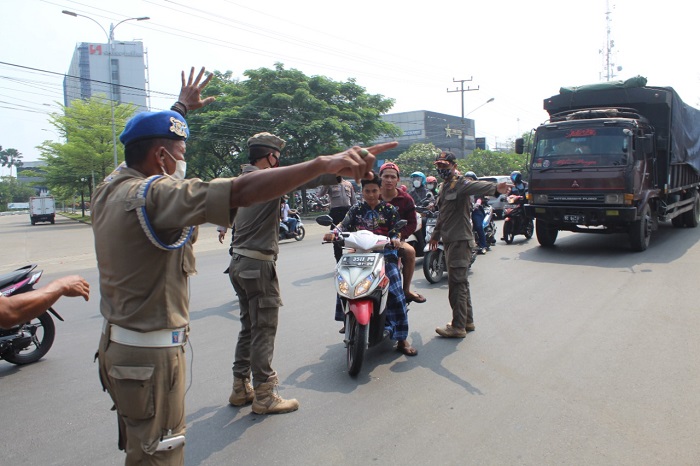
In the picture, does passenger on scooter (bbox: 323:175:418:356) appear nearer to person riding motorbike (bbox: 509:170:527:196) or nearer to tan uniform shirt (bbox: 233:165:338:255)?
tan uniform shirt (bbox: 233:165:338:255)

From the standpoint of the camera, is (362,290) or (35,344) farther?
(35,344)

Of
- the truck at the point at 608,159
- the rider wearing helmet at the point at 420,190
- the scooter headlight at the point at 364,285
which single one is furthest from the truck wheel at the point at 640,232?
the scooter headlight at the point at 364,285

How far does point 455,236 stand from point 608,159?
239 inches

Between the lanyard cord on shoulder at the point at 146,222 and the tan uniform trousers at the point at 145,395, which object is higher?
the lanyard cord on shoulder at the point at 146,222

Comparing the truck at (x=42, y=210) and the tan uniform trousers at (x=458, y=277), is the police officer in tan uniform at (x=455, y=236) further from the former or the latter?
the truck at (x=42, y=210)

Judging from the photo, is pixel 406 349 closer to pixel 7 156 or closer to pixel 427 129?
pixel 427 129

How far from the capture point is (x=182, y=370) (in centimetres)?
206

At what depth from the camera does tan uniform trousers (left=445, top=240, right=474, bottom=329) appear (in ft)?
17.2

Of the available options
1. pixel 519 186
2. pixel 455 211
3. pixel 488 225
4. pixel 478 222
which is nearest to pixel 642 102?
pixel 519 186

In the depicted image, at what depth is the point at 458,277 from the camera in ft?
17.1

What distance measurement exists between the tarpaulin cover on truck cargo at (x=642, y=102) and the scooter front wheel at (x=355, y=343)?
9604mm

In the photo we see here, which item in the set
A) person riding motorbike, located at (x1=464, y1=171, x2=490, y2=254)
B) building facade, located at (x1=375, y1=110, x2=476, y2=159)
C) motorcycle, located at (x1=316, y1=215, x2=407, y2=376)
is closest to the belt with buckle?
motorcycle, located at (x1=316, y1=215, x2=407, y2=376)

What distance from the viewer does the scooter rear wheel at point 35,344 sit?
15.6 feet

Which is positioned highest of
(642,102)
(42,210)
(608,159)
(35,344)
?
(642,102)
